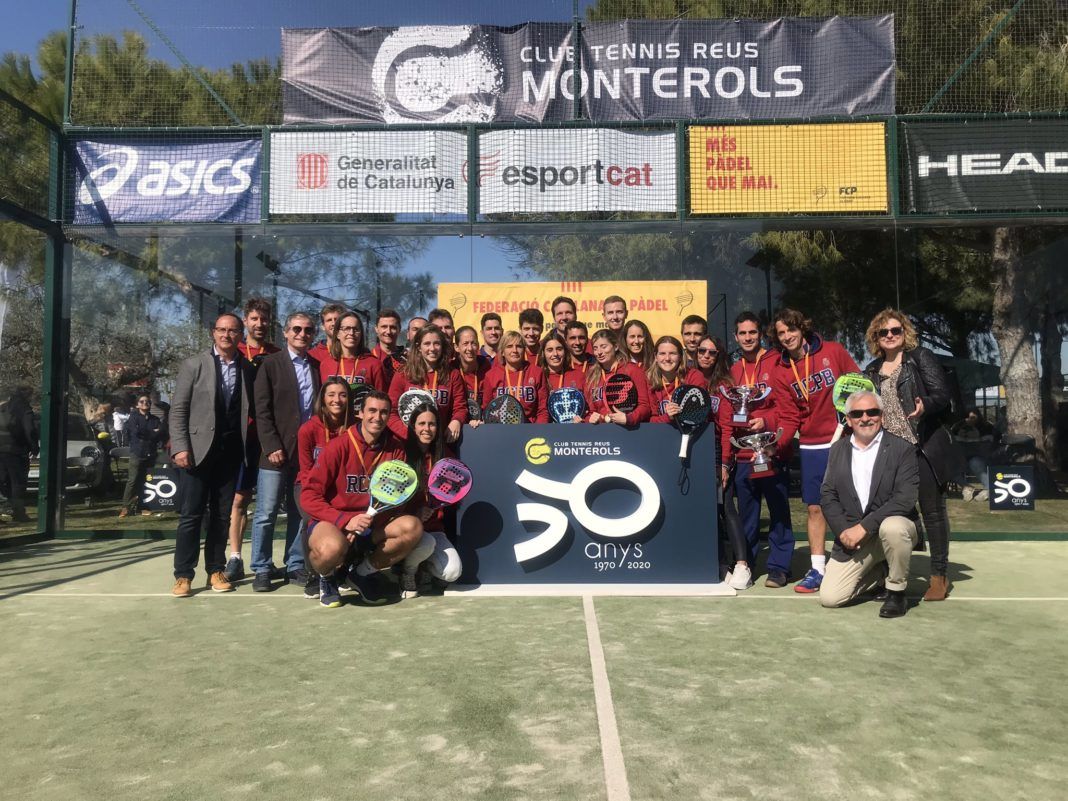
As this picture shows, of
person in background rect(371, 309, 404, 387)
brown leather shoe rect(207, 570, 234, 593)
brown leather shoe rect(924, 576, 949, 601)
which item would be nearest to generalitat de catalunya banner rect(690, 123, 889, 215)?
person in background rect(371, 309, 404, 387)

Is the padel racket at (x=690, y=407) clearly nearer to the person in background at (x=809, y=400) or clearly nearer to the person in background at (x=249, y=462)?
the person in background at (x=809, y=400)

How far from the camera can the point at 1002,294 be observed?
9.00m

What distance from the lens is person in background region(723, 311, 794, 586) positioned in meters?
5.79

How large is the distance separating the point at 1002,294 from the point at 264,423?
8.10m

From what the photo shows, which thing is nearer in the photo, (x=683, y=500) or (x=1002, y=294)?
(x=683, y=500)

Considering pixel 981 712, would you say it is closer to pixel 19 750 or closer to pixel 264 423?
pixel 19 750

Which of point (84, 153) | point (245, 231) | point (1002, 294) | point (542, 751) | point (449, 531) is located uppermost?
point (84, 153)

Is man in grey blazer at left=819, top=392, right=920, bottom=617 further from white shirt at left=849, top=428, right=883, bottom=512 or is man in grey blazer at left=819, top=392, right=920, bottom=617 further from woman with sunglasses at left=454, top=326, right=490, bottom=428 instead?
woman with sunglasses at left=454, top=326, right=490, bottom=428

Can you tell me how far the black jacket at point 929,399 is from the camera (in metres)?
5.29

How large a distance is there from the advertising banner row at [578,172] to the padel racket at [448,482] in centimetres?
360

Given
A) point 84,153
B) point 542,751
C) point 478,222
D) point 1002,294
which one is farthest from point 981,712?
point 84,153

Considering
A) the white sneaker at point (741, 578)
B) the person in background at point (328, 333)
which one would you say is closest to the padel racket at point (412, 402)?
the person in background at point (328, 333)

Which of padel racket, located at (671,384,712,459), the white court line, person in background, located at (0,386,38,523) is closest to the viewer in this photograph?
the white court line

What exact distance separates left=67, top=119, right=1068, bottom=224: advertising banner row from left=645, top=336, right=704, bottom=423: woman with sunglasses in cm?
266
